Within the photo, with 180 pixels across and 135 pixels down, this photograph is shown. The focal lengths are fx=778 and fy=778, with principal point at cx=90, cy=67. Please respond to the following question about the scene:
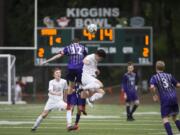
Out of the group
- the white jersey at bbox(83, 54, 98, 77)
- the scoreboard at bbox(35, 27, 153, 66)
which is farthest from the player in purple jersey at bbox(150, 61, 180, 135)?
the scoreboard at bbox(35, 27, 153, 66)

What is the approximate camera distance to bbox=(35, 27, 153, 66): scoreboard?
3459 cm

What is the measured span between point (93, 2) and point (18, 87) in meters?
9.67

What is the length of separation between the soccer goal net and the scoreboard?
274cm

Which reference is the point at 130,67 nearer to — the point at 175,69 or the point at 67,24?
the point at 67,24

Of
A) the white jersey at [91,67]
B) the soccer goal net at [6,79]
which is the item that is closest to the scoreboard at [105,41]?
the soccer goal net at [6,79]

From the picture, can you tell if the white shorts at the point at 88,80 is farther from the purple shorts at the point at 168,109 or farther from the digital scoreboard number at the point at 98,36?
the digital scoreboard number at the point at 98,36

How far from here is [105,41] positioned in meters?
34.7

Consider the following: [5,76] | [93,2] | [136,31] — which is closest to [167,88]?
[136,31]

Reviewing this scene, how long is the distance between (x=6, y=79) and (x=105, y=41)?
549 centimetres

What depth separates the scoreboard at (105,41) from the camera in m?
34.6

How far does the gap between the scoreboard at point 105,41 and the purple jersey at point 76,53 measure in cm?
1640

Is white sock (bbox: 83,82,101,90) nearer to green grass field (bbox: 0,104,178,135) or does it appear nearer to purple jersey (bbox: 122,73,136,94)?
green grass field (bbox: 0,104,178,135)

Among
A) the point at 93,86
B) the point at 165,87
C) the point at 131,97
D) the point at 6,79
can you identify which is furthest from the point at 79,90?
the point at 6,79

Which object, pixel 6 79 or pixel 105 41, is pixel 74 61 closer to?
pixel 105 41
